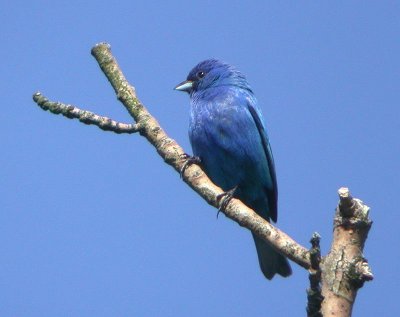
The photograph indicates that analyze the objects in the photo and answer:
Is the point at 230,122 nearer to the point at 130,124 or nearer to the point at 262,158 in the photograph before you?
the point at 262,158

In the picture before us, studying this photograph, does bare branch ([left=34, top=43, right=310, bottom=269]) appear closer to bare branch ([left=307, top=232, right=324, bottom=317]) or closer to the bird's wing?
Result: bare branch ([left=307, top=232, right=324, bottom=317])

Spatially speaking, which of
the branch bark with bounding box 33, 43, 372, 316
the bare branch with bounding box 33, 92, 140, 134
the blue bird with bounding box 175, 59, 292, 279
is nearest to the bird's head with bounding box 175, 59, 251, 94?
the blue bird with bounding box 175, 59, 292, 279

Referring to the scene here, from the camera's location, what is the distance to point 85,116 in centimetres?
544

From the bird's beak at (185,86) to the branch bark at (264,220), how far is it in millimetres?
3255

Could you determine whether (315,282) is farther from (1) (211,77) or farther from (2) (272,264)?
(1) (211,77)

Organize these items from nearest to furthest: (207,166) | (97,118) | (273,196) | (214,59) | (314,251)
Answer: (314,251)
(97,118)
(207,166)
(273,196)
(214,59)

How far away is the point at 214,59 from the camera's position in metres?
9.66

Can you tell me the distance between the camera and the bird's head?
9070mm

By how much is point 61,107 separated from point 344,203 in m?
2.77

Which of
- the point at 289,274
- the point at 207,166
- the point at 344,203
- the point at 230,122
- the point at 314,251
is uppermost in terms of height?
the point at 230,122

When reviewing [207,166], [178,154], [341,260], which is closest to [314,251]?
[341,260]

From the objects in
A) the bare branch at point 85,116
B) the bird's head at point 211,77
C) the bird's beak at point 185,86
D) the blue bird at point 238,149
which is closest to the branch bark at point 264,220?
the bare branch at point 85,116

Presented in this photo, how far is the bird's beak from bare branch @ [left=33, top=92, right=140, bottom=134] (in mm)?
3825

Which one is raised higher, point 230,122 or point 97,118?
point 230,122
